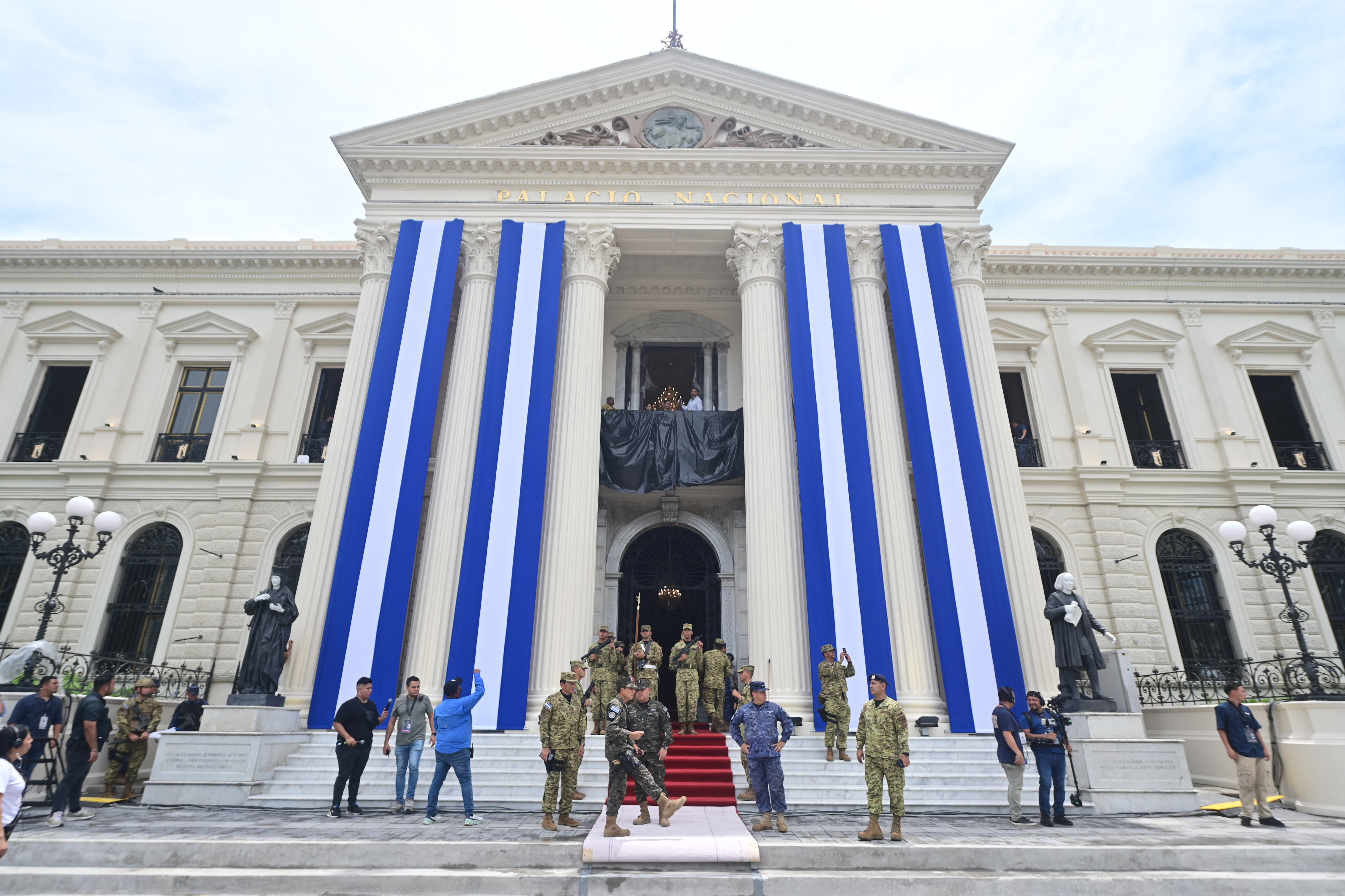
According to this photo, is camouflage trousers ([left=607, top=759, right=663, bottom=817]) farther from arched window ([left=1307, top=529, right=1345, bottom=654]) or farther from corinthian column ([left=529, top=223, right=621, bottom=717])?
arched window ([left=1307, top=529, right=1345, bottom=654])

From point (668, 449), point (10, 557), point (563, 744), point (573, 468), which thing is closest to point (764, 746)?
point (563, 744)

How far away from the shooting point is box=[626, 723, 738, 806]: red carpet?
31.7ft

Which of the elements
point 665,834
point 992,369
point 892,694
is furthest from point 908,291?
point 665,834

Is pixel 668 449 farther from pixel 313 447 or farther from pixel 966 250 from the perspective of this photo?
pixel 313 447

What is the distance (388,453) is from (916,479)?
10194 millimetres

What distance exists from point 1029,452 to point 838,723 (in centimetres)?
1138

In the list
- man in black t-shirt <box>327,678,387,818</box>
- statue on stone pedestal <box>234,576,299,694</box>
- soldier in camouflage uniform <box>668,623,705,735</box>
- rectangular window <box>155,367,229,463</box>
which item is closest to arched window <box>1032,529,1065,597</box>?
soldier in camouflage uniform <box>668,623,705,735</box>

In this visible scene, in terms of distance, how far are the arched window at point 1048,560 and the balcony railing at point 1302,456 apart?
21.4 feet

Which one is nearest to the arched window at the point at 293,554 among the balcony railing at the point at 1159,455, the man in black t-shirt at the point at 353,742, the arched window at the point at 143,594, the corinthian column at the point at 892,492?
the arched window at the point at 143,594

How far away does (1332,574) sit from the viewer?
1750 cm

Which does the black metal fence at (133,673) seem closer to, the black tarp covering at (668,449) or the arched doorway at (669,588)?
the arched doorway at (669,588)

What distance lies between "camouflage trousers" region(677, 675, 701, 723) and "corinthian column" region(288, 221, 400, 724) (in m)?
6.27

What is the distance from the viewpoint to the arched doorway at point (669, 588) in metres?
16.7

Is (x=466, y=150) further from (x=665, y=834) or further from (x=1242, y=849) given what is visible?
(x=1242, y=849)
